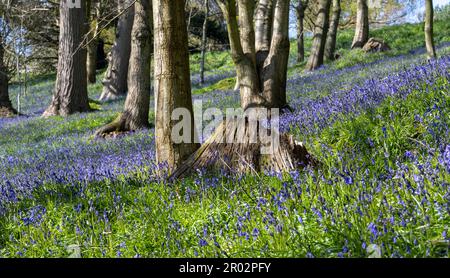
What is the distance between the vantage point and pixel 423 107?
5492mm

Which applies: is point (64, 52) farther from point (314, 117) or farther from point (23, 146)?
point (314, 117)

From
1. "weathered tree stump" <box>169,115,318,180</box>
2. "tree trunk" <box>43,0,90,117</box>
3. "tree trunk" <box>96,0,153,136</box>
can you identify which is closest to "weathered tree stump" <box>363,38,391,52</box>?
"tree trunk" <box>43,0,90,117</box>

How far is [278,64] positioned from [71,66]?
9.42m

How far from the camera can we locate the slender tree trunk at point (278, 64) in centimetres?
956

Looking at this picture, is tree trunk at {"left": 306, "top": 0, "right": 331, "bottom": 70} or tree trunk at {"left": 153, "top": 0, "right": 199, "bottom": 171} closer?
tree trunk at {"left": 153, "top": 0, "right": 199, "bottom": 171}

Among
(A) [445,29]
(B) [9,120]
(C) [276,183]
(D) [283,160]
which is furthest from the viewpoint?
(A) [445,29]

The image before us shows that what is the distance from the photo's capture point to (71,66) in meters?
16.6

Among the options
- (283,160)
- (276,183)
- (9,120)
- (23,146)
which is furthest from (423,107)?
(9,120)

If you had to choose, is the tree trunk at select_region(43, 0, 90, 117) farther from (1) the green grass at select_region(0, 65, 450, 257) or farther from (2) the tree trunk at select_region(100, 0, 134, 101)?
(1) the green grass at select_region(0, 65, 450, 257)

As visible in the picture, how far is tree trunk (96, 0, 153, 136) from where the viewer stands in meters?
11.5

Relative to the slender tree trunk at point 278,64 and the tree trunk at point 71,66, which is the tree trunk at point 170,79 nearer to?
the slender tree trunk at point 278,64

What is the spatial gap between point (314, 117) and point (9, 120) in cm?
1456

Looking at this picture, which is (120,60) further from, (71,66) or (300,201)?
(300,201)

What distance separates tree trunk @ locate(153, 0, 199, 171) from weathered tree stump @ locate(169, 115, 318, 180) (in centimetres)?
32
